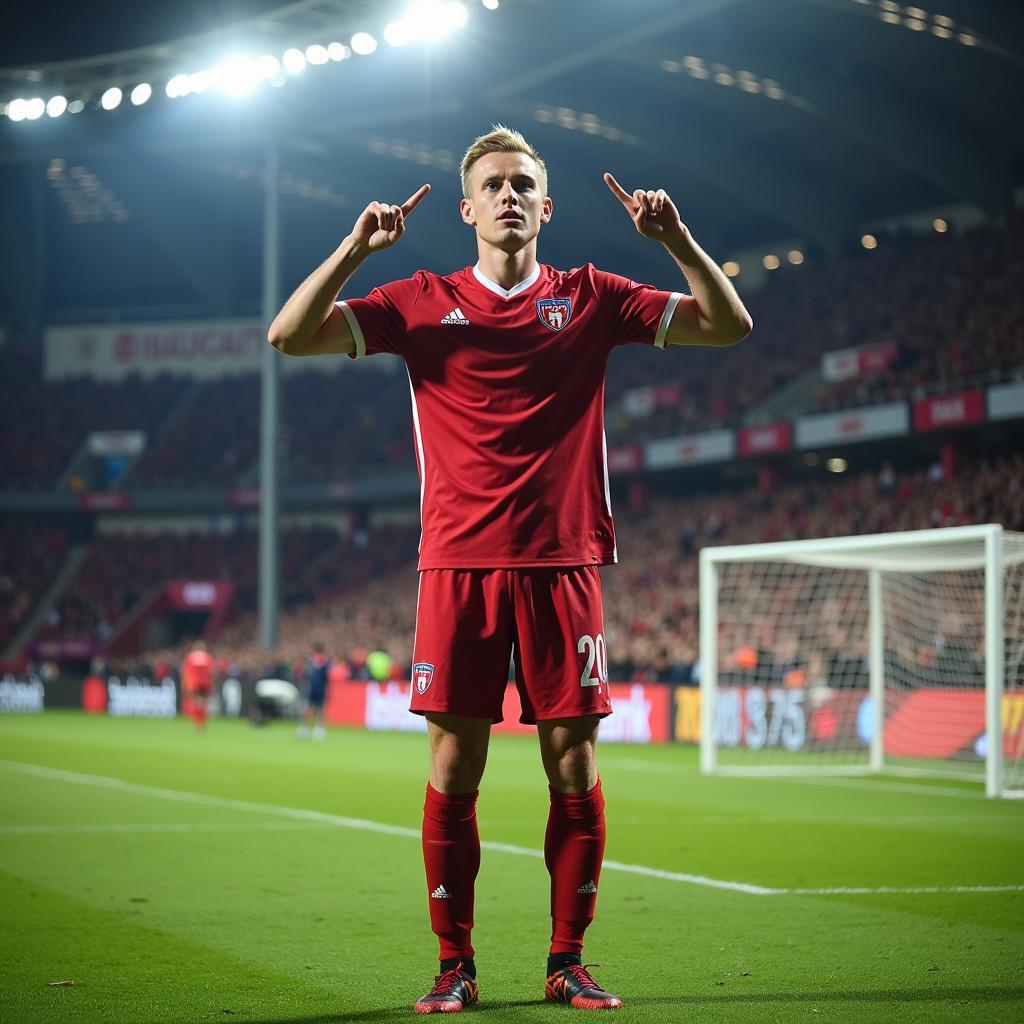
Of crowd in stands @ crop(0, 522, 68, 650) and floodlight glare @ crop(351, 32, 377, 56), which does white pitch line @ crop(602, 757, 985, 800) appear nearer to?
floodlight glare @ crop(351, 32, 377, 56)

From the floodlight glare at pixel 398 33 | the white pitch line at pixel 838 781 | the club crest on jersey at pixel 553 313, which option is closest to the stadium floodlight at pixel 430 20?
the floodlight glare at pixel 398 33

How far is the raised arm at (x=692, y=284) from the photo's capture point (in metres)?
4.16

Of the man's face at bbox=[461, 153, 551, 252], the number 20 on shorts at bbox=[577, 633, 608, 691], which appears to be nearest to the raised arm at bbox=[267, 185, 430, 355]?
the man's face at bbox=[461, 153, 551, 252]

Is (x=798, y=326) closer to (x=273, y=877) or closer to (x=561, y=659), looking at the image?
(x=273, y=877)

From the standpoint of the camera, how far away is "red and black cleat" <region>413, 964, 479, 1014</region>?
4.24 m

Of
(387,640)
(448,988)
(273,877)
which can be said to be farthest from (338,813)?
(387,640)

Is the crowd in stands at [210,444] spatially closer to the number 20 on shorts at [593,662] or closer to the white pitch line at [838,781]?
the white pitch line at [838,781]

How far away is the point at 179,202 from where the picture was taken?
159ft

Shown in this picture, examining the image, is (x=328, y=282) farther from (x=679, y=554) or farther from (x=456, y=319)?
(x=679, y=554)

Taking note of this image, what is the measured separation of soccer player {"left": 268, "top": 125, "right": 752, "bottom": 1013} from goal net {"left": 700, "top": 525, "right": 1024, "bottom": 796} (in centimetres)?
913

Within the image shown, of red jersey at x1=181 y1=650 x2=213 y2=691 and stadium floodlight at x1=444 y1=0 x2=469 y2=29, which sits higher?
stadium floodlight at x1=444 y1=0 x2=469 y2=29

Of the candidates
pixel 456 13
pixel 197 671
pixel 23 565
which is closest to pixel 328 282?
pixel 197 671

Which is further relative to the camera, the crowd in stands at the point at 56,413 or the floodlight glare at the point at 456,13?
the crowd in stands at the point at 56,413

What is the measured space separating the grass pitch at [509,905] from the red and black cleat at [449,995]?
0.20ft
